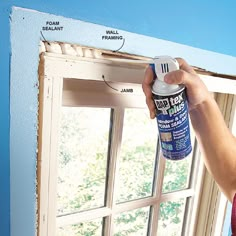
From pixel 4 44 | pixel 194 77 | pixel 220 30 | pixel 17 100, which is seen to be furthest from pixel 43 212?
pixel 220 30

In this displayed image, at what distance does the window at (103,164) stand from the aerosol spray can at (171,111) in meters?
0.13

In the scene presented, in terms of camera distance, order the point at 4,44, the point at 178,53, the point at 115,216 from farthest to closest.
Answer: the point at 115,216
the point at 178,53
the point at 4,44

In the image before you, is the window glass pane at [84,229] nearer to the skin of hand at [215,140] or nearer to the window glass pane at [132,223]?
the window glass pane at [132,223]

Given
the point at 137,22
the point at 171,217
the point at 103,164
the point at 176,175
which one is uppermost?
the point at 137,22

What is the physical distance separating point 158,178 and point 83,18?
70 cm

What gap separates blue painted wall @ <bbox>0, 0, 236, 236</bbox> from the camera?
0.50 meters

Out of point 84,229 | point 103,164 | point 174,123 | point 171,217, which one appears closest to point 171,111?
point 174,123

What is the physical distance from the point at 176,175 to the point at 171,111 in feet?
2.11

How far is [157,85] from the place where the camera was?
1.92ft

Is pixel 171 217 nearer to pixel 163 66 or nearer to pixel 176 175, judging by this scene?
pixel 176 175

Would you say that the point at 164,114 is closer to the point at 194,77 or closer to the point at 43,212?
the point at 194,77

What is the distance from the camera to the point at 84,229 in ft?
3.02

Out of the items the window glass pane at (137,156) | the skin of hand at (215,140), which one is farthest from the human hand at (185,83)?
the window glass pane at (137,156)

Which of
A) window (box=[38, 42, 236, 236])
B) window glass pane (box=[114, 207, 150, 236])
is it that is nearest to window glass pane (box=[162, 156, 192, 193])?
window (box=[38, 42, 236, 236])
